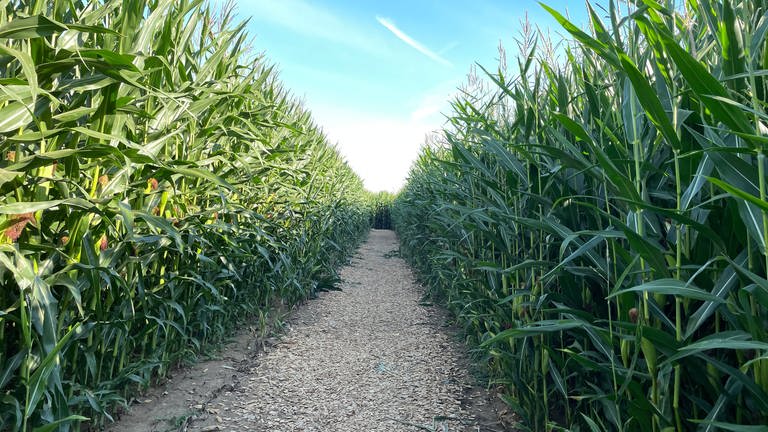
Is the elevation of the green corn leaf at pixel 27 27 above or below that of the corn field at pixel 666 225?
above

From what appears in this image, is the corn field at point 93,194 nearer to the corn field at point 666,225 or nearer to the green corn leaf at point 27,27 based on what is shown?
the green corn leaf at point 27,27

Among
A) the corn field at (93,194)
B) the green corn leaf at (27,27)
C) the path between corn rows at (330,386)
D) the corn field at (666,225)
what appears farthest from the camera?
the path between corn rows at (330,386)

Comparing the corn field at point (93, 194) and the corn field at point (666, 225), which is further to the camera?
the corn field at point (93, 194)

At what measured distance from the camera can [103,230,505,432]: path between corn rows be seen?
104 inches

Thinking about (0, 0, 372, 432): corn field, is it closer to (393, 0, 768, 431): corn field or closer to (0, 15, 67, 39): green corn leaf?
(0, 15, 67, 39): green corn leaf

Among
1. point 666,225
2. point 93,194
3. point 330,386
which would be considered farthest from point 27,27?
point 330,386

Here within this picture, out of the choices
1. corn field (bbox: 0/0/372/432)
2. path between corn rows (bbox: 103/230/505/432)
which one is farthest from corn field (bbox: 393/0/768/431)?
corn field (bbox: 0/0/372/432)

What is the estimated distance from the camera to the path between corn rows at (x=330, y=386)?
8.70ft

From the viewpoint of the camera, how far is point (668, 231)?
4.47 feet

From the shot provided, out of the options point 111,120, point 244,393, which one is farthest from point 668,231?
point 244,393

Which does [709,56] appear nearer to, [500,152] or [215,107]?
[500,152]

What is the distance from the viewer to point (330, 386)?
10.6 ft

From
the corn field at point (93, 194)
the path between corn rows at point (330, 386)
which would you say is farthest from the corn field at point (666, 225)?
the corn field at point (93, 194)

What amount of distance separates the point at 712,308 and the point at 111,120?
6.52ft
